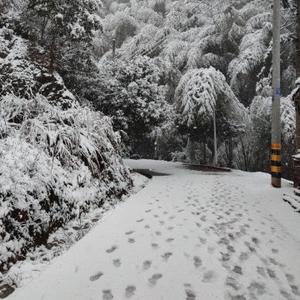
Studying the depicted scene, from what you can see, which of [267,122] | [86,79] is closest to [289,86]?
[267,122]

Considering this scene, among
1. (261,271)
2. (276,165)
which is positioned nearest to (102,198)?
(261,271)

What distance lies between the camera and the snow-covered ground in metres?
2.52

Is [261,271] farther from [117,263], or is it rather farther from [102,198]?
[102,198]

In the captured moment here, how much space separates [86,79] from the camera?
453 inches

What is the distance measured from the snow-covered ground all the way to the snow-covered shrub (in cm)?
44

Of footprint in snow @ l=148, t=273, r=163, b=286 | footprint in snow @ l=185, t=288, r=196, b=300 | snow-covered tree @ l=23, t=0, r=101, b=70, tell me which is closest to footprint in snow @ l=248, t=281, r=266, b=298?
footprint in snow @ l=185, t=288, r=196, b=300

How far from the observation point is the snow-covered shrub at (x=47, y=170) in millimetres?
3231

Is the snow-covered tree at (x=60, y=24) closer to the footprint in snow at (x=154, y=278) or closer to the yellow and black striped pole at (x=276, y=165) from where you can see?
the yellow and black striped pole at (x=276, y=165)

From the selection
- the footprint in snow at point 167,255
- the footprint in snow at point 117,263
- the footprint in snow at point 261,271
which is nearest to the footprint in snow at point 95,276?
the footprint in snow at point 117,263

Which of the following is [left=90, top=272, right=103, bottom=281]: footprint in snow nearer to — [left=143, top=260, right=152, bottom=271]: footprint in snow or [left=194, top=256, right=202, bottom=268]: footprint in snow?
[left=143, top=260, right=152, bottom=271]: footprint in snow

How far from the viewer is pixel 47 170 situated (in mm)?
4055

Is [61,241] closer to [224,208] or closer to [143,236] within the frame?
[143,236]

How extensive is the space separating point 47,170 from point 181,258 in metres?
2.02

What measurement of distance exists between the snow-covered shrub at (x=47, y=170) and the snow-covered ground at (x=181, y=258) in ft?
1.43
